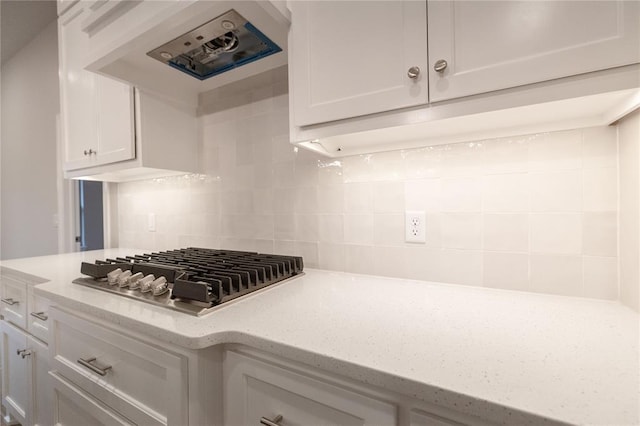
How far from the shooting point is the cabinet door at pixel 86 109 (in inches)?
52.9

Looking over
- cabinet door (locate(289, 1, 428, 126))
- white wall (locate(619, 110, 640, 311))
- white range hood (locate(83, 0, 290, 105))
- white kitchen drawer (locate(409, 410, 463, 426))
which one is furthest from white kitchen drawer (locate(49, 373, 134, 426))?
white wall (locate(619, 110, 640, 311))

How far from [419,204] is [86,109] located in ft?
5.72

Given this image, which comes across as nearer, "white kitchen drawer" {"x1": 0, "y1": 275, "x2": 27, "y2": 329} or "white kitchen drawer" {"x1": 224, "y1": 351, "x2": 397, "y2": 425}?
"white kitchen drawer" {"x1": 224, "y1": 351, "x2": 397, "y2": 425}

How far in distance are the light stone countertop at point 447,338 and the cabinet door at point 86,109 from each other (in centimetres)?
73

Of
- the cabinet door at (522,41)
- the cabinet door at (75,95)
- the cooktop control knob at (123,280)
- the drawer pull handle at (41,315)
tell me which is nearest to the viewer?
the cabinet door at (522,41)

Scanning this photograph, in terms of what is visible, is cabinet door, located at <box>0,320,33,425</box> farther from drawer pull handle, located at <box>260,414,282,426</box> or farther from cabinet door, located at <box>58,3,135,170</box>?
drawer pull handle, located at <box>260,414,282,426</box>

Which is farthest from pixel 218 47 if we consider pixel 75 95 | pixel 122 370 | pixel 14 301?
pixel 14 301

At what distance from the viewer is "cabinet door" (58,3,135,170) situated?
1.34 meters

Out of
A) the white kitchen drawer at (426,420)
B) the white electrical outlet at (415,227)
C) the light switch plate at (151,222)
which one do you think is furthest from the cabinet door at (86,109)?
the white kitchen drawer at (426,420)

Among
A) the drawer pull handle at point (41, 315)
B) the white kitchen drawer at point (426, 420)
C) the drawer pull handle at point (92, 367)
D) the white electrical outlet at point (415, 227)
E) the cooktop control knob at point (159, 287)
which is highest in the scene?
the white electrical outlet at point (415, 227)

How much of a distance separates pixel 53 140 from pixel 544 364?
3.57m

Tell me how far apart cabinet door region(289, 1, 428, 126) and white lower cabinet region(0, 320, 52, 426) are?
4.75ft

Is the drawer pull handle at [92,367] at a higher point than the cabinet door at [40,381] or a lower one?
higher

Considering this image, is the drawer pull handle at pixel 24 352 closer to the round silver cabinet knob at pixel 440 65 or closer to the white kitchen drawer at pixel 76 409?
the white kitchen drawer at pixel 76 409
